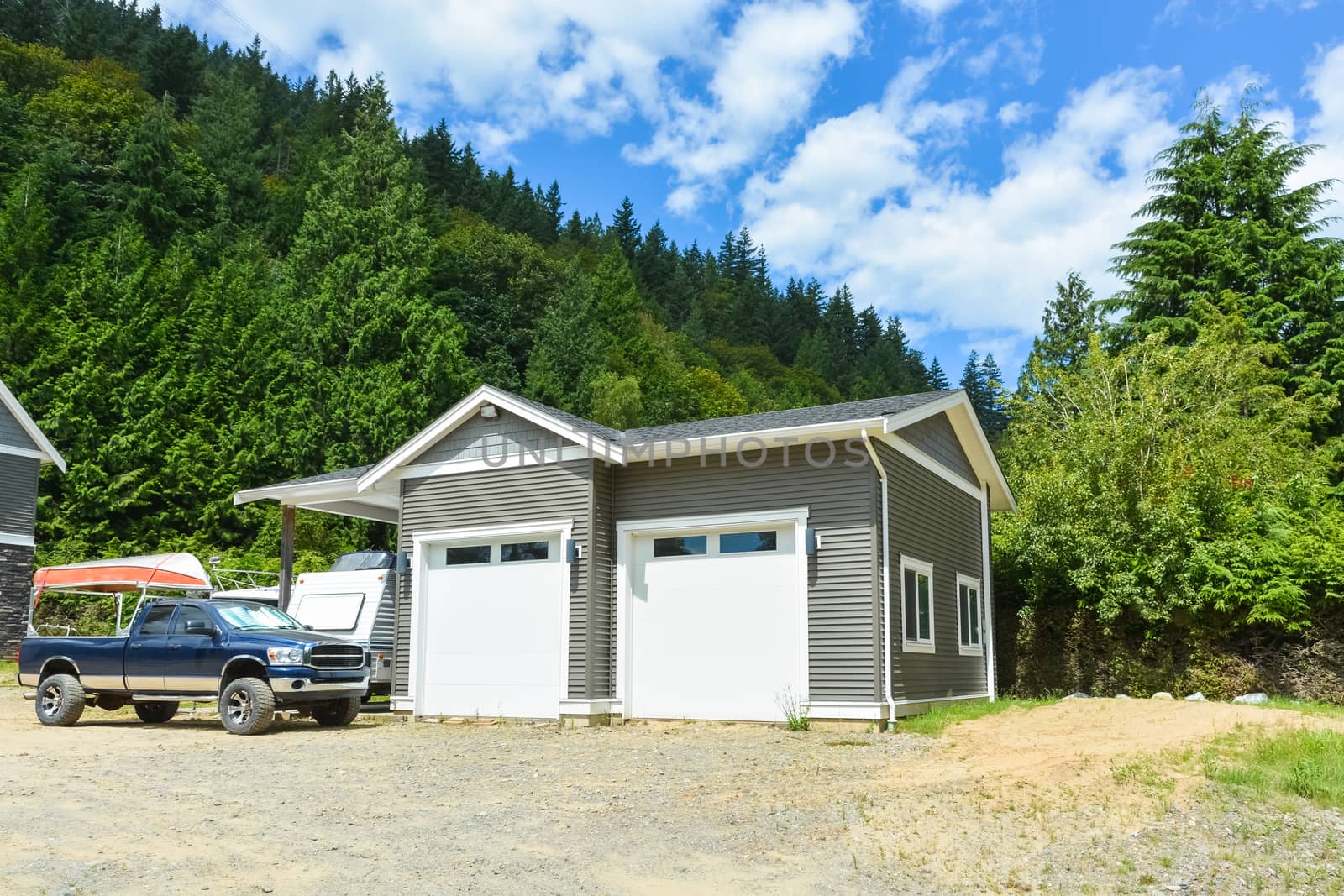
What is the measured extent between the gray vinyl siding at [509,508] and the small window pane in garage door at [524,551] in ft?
1.21

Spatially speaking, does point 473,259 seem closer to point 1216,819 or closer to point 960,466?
point 960,466

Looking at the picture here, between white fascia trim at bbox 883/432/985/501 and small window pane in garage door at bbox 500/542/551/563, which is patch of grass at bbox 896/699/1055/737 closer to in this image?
white fascia trim at bbox 883/432/985/501

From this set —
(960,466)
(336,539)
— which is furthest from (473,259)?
(960,466)

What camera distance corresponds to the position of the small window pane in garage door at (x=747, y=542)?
13.9 m

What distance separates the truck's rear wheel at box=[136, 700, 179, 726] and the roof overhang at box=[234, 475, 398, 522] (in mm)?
3805

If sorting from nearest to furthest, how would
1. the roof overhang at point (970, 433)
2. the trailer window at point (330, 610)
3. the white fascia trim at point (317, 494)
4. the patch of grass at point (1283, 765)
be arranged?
the patch of grass at point (1283, 765)
the roof overhang at point (970, 433)
the trailer window at point (330, 610)
the white fascia trim at point (317, 494)

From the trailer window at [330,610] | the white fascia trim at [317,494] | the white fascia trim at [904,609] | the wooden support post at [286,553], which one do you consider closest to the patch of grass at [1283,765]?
the white fascia trim at [904,609]

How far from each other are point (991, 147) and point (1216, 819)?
53.2 ft

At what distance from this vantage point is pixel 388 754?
10781mm

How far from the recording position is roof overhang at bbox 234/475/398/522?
16.9m

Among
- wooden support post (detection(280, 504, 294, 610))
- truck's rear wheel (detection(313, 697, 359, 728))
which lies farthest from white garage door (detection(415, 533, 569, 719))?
wooden support post (detection(280, 504, 294, 610))

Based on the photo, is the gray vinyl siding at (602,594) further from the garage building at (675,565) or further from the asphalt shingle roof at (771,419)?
the asphalt shingle roof at (771,419)

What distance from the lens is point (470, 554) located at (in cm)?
1555

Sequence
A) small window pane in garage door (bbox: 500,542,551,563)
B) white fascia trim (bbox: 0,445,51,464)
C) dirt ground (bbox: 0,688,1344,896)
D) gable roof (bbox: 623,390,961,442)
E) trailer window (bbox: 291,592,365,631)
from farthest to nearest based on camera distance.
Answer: white fascia trim (bbox: 0,445,51,464) → trailer window (bbox: 291,592,365,631) → small window pane in garage door (bbox: 500,542,551,563) → gable roof (bbox: 623,390,961,442) → dirt ground (bbox: 0,688,1344,896)
